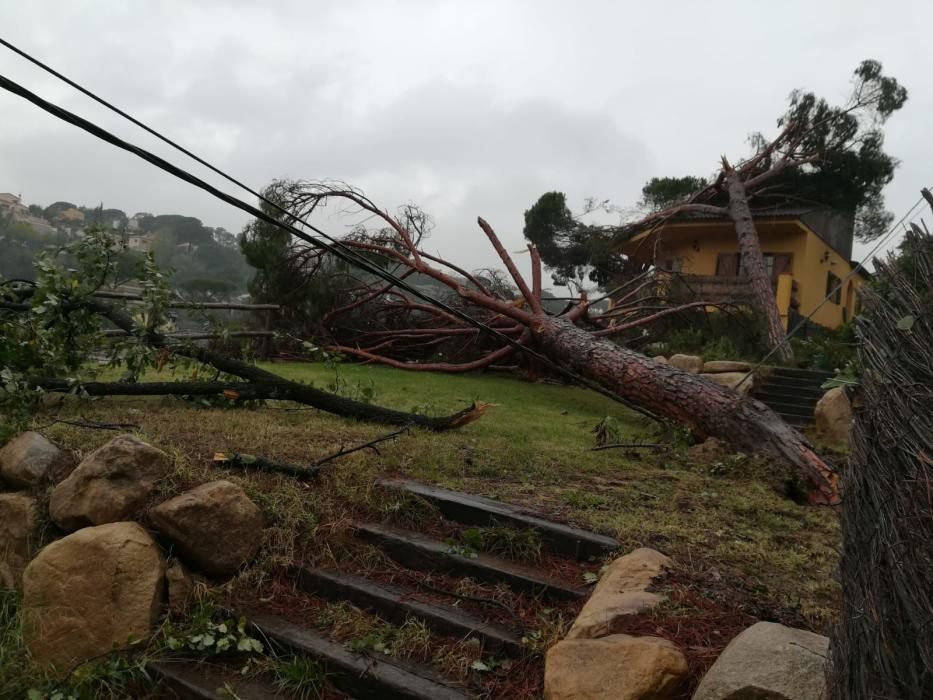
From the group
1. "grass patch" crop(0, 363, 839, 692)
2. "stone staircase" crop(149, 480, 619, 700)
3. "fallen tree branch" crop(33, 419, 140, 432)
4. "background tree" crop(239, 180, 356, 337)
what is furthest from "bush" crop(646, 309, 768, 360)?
"fallen tree branch" crop(33, 419, 140, 432)

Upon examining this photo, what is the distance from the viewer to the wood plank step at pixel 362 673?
8.82 feet

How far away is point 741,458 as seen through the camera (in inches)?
218

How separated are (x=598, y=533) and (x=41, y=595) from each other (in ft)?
8.65

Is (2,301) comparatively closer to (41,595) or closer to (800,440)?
(41,595)

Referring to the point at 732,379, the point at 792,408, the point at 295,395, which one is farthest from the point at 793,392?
the point at 295,395

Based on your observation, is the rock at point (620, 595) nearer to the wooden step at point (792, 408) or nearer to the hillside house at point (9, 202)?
the wooden step at point (792, 408)

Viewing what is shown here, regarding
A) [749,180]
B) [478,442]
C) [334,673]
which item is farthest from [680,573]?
[749,180]

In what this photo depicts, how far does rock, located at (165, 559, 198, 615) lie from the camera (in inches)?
128

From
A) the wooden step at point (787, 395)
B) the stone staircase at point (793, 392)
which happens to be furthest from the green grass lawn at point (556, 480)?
the wooden step at point (787, 395)

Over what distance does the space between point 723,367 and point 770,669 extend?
31.2 ft

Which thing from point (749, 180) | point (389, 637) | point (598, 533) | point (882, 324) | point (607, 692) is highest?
point (749, 180)

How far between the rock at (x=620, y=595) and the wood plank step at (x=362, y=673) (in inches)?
21.8

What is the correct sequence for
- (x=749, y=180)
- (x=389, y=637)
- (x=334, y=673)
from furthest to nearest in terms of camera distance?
(x=749, y=180), (x=389, y=637), (x=334, y=673)

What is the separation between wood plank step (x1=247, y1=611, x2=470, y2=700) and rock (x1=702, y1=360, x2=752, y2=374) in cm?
917
